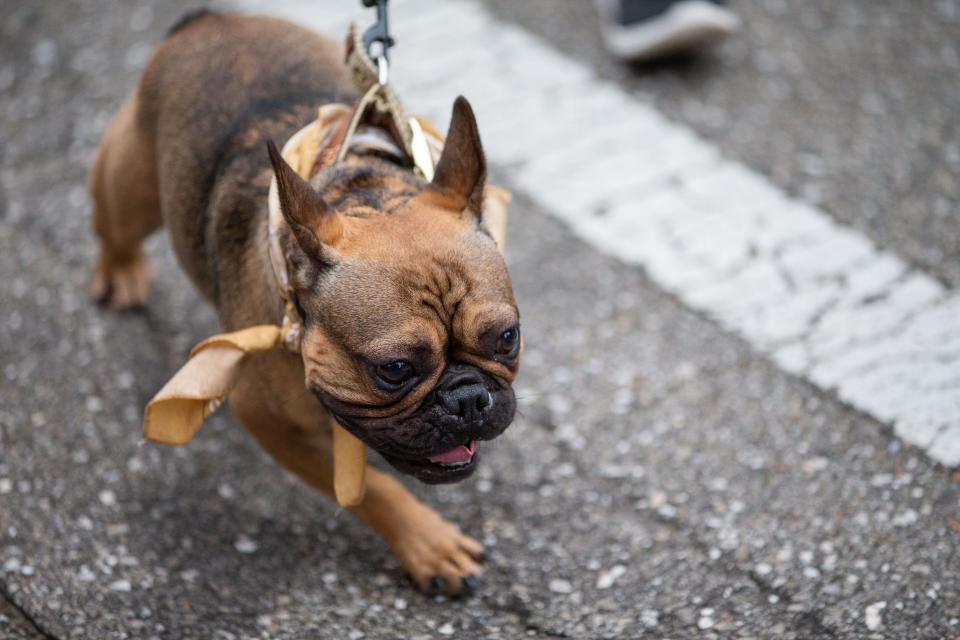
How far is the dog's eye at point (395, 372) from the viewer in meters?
2.74

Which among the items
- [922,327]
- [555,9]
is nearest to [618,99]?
[555,9]

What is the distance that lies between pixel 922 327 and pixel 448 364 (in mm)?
2501

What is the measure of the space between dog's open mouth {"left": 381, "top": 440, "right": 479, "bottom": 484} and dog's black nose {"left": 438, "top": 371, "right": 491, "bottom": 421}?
0.53ft

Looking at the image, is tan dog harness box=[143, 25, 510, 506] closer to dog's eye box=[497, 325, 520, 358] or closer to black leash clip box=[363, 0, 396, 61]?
black leash clip box=[363, 0, 396, 61]

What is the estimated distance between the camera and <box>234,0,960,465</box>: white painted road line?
14.0ft

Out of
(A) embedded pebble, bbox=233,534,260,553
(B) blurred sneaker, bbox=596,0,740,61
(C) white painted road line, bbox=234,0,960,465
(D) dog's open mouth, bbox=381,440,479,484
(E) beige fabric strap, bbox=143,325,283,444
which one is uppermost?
(E) beige fabric strap, bbox=143,325,283,444

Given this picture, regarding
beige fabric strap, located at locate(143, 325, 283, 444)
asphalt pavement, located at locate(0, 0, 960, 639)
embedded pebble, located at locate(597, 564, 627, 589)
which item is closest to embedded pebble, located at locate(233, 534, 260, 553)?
asphalt pavement, located at locate(0, 0, 960, 639)

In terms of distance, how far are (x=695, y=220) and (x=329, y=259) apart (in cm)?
279

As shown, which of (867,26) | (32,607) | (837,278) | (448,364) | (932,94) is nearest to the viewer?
(448,364)

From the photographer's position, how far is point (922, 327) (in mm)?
4379

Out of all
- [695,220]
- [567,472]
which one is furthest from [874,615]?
[695,220]

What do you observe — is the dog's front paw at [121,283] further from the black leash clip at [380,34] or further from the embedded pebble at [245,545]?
the black leash clip at [380,34]

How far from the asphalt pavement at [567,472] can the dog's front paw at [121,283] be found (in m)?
0.09

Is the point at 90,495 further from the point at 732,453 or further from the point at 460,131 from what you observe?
the point at 732,453
